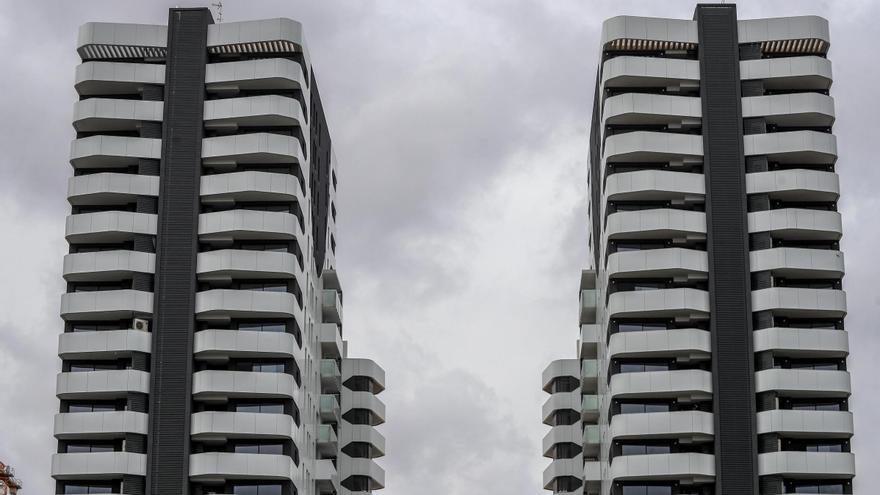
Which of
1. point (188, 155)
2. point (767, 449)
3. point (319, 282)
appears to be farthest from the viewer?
point (319, 282)

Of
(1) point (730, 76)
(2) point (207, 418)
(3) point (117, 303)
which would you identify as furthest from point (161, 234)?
(1) point (730, 76)

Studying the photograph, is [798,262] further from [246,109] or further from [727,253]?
[246,109]

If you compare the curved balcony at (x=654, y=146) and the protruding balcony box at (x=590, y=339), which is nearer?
the curved balcony at (x=654, y=146)

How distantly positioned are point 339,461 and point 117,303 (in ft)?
105

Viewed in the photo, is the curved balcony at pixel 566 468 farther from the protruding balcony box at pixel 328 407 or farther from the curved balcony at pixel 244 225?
the curved balcony at pixel 244 225

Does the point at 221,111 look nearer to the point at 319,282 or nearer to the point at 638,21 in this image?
the point at 319,282

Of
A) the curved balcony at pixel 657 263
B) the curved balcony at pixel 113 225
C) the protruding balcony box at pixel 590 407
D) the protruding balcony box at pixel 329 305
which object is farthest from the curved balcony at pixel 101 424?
the protruding balcony box at pixel 590 407

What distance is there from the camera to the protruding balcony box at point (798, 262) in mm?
110500

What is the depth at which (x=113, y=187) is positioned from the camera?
114 metres

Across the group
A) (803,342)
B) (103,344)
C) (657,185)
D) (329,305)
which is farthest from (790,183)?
(103,344)

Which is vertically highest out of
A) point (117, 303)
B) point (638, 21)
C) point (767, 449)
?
point (638, 21)

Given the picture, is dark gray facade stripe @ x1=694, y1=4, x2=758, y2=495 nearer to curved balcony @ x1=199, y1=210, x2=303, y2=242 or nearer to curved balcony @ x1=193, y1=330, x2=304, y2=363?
curved balcony @ x1=193, y1=330, x2=304, y2=363

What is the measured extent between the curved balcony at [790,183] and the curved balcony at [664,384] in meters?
13.6

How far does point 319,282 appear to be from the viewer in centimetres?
13162
